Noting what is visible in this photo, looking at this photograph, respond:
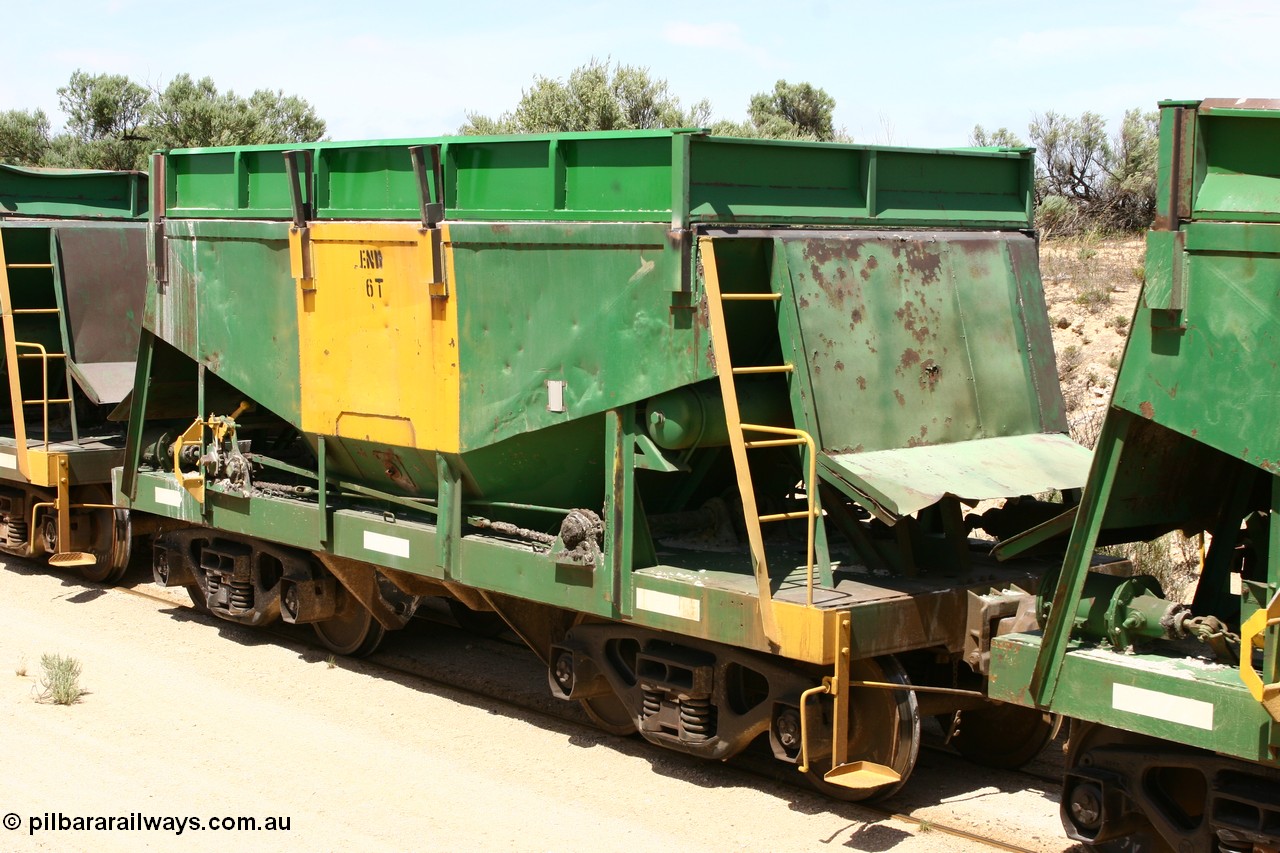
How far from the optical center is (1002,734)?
818 cm

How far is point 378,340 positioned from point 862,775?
3.94 meters

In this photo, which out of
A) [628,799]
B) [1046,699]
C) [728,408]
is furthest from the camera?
[628,799]

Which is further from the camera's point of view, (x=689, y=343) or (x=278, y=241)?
(x=278, y=241)

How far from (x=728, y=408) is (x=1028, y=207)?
2.79 metres

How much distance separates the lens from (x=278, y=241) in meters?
9.75

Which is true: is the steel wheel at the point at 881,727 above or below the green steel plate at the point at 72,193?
below

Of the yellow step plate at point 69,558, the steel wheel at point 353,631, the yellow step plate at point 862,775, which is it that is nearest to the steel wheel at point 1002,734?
the yellow step plate at point 862,775

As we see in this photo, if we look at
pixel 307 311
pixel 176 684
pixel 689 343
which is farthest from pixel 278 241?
pixel 689 343

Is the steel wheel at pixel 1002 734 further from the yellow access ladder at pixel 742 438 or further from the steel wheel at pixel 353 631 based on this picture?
the steel wheel at pixel 353 631

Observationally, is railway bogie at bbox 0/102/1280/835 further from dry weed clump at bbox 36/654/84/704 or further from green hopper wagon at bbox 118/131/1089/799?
dry weed clump at bbox 36/654/84/704

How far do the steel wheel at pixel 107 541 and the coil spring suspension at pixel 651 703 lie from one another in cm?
630

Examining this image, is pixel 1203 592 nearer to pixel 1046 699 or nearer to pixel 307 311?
pixel 1046 699

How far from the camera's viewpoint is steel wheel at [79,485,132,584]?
1273cm

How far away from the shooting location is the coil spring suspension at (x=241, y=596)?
10.9 m
